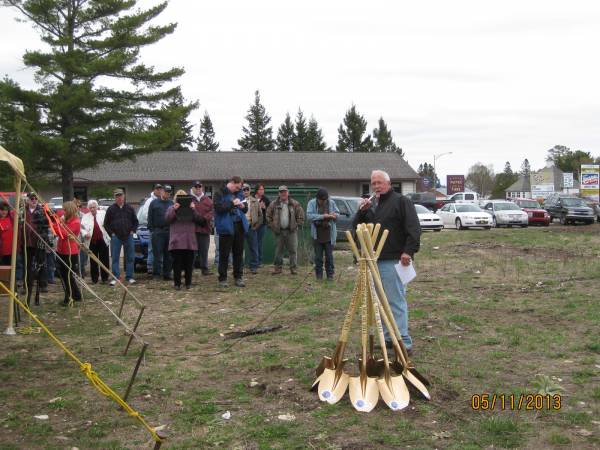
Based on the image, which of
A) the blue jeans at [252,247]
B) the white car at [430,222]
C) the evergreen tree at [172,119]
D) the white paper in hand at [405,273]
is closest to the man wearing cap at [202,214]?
the blue jeans at [252,247]

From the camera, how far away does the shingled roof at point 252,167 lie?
1817 inches

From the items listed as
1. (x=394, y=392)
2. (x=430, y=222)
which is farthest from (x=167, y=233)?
(x=430, y=222)

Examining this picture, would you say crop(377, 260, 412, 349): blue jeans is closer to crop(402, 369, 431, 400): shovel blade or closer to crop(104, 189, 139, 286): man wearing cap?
crop(402, 369, 431, 400): shovel blade

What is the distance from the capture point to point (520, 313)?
29.1 feet

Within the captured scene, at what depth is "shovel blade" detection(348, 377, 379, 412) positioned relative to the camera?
5080mm

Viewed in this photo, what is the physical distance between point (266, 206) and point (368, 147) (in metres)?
60.5

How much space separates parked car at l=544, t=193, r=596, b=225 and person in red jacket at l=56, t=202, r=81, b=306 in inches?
1125

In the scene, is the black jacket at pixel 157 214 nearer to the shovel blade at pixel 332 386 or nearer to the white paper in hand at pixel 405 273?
the white paper in hand at pixel 405 273

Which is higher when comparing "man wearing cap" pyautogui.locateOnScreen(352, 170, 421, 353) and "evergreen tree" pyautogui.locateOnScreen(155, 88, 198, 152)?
"evergreen tree" pyautogui.locateOnScreen(155, 88, 198, 152)

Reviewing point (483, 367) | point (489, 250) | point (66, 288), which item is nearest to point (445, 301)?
point (483, 367)

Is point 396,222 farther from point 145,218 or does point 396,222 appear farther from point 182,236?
point 145,218

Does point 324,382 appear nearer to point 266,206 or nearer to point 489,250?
point 266,206

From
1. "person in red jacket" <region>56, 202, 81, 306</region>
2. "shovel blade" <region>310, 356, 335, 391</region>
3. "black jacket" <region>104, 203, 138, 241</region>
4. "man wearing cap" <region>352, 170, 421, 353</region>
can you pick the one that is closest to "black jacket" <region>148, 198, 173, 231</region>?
"black jacket" <region>104, 203, 138, 241</region>

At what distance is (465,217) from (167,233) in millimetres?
20040
